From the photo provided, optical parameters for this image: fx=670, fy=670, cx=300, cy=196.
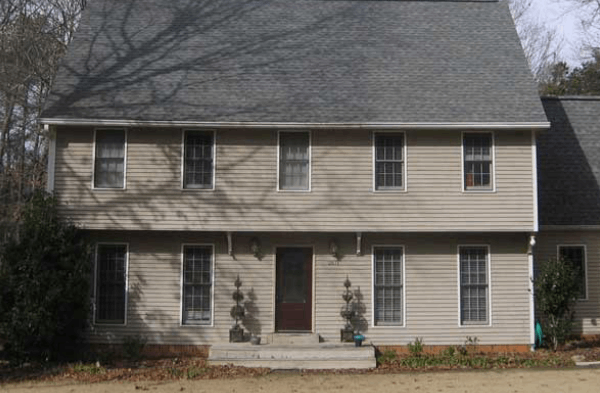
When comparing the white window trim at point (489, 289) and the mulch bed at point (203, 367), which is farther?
the white window trim at point (489, 289)

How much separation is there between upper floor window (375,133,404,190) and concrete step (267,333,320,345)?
395cm

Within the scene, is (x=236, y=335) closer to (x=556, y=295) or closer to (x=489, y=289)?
(x=489, y=289)

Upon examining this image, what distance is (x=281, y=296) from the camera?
1648cm

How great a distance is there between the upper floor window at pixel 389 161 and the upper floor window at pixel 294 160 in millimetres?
1715

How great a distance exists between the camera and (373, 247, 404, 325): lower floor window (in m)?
16.4

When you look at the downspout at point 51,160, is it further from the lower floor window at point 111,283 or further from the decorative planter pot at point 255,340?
the decorative planter pot at point 255,340

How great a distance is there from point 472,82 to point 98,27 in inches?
406

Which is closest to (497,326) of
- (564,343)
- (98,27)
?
(564,343)

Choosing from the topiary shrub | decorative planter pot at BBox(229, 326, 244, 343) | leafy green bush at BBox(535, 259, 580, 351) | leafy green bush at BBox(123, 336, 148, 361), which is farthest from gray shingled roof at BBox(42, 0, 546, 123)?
leafy green bush at BBox(123, 336, 148, 361)

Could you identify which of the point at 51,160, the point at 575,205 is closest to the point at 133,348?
the point at 51,160

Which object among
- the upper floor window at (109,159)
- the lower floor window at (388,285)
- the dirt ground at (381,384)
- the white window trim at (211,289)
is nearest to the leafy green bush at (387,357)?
the lower floor window at (388,285)

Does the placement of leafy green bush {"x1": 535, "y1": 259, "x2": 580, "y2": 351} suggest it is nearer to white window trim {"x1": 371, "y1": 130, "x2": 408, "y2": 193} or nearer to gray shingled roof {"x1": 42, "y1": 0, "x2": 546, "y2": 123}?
gray shingled roof {"x1": 42, "y1": 0, "x2": 546, "y2": 123}

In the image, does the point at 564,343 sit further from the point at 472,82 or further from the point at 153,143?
the point at 153,143

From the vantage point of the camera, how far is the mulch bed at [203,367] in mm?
13914
